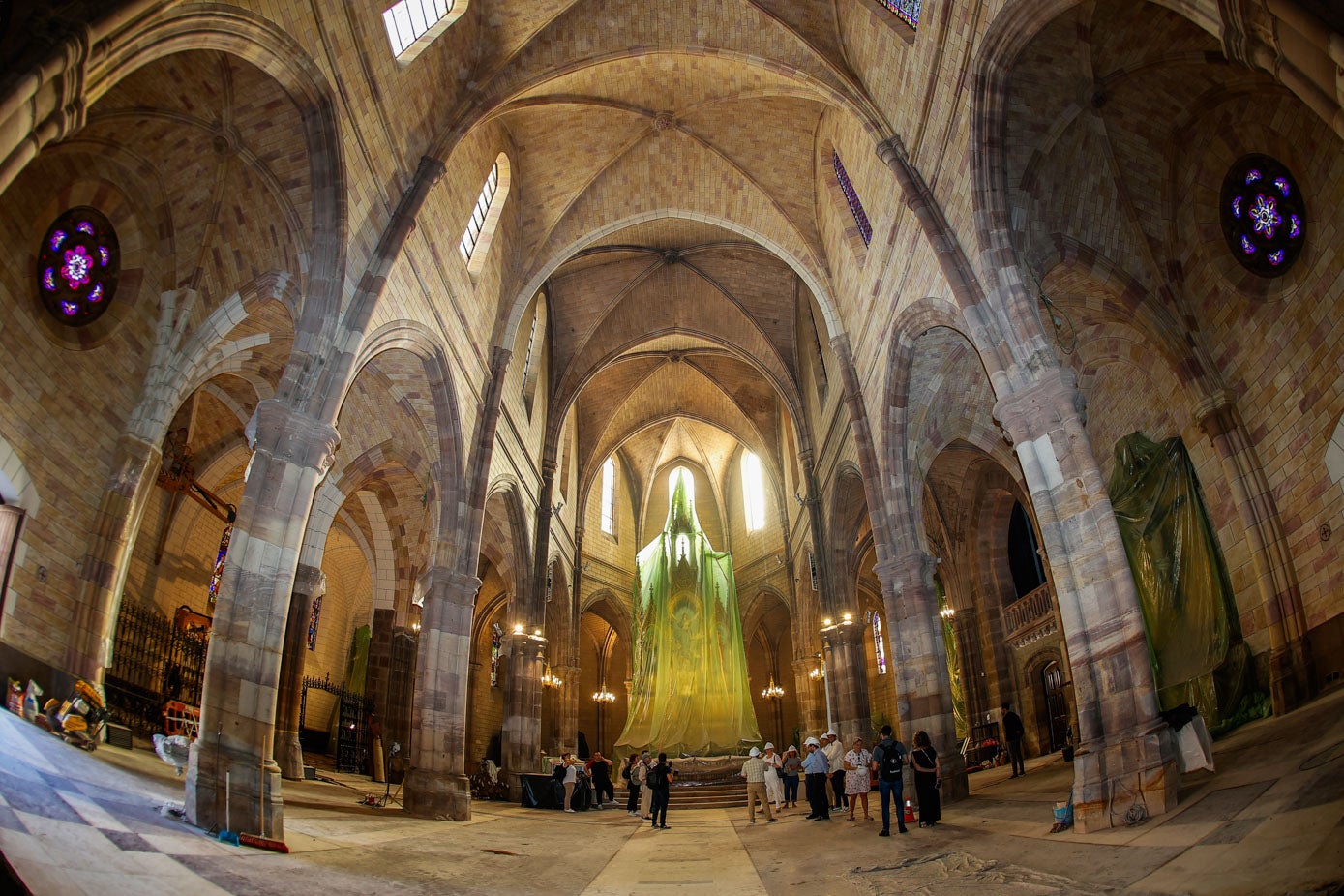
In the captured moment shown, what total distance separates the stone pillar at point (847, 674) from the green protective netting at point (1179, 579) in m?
7.64

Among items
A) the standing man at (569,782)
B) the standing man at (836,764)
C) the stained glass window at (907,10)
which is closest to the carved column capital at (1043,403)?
the standing man at (836,764)

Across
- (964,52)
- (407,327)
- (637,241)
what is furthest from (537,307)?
(964,52)

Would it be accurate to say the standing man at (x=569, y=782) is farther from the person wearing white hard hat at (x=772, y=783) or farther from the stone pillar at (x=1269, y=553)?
the stone pillar at (x=1269, y=553)

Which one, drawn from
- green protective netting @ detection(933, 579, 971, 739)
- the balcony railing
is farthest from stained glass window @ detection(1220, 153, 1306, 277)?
green protective netting @ detection(933, 579, 971, 739)

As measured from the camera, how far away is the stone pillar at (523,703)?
19.5 m

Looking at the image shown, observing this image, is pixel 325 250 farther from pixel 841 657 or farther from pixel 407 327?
pixel 841 657

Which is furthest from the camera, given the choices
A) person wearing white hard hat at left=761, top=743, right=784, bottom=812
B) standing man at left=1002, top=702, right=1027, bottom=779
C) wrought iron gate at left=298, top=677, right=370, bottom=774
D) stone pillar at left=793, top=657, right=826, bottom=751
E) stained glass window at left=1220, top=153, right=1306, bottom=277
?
stone pillar at left=793, top=657, right=826, bottom=751

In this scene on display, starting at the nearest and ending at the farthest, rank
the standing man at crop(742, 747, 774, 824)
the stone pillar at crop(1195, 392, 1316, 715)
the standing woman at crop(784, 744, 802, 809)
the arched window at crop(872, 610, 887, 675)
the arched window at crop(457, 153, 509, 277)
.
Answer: the stone pillar at crop(1195, 392, 1316, 715), the standing man at crop(742, 747, 774, 824), the arched window at crop(457, 153, 509, 277), the standing woman at crop(784, 744, 802, 809), the arched window at crop(872, 610, 887, 675)

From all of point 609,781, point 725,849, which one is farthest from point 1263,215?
point 609,781

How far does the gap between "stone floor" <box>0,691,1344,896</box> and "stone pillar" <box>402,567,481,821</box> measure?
79.9 inches

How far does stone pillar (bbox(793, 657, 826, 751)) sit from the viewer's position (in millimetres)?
24312

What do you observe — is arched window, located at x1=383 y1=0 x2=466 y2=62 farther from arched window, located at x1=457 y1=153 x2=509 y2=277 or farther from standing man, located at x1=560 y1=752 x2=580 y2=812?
standing man, located at x1=560 y1=752 x2=580 y2=812

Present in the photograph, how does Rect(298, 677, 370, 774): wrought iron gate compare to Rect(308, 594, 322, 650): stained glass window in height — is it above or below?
below

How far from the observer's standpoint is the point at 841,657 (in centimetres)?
1958
